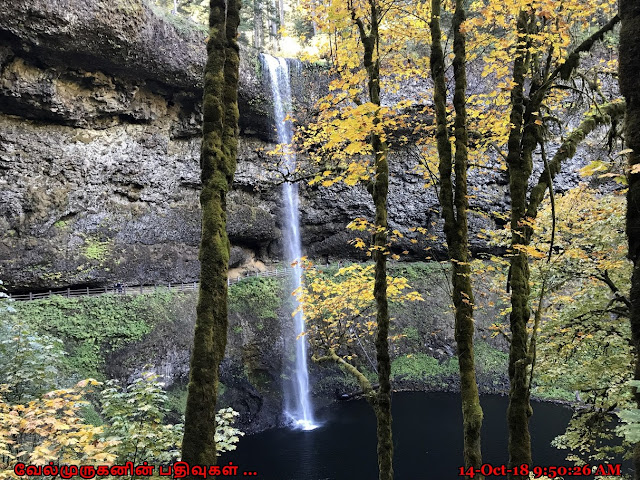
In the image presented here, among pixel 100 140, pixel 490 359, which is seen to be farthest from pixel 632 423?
pixel 100 140

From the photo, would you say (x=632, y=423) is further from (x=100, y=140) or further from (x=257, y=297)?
(x=100, y=140)

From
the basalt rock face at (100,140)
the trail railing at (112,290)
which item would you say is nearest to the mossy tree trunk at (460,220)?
the trail railing at (112,290)

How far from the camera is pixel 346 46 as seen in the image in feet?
26.9

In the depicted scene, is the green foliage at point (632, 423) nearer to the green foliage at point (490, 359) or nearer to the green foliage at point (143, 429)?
the green foliage at point (143, 429)

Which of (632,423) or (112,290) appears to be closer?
(632,423)

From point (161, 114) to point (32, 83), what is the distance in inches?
215

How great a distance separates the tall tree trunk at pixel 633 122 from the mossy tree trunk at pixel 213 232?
2899 mm

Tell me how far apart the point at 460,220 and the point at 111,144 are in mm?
18385

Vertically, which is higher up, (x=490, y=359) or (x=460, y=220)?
(x=460, y=220)

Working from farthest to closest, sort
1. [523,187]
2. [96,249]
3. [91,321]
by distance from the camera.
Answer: [96,249] → [91,321] → [523,187]

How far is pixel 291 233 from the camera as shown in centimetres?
2558

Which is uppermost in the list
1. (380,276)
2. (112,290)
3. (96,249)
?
(96,249)

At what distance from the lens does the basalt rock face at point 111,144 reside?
1606cm

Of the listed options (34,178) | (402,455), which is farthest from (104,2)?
(402,455)
